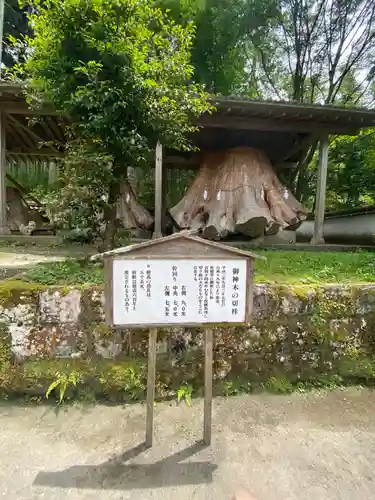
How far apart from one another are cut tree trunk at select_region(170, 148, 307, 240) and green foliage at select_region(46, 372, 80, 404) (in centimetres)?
428

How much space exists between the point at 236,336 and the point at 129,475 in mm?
1403

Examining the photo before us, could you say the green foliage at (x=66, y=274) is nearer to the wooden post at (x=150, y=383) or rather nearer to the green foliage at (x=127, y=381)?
the green foliage at (x=127, y=381)

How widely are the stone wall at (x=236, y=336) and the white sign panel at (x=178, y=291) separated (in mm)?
706

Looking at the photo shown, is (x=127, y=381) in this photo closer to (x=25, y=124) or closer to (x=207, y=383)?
(x=207, y=383)

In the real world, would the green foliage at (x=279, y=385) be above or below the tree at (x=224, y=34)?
below

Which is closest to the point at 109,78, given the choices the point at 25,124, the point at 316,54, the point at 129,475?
the point at 129,475

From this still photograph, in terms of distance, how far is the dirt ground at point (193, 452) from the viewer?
6.37 feet

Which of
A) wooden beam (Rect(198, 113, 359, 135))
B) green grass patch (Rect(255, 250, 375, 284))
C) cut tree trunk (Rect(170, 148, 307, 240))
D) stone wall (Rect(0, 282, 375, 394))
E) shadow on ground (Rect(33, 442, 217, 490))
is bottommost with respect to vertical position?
shadow on ground (Rect(33, 442, 217, 490))

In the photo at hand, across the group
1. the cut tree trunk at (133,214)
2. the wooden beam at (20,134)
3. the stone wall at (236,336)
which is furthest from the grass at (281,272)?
the wooden beam at (20,134)

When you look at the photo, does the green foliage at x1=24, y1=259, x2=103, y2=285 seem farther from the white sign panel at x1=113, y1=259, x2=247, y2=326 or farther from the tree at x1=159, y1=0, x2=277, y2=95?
the tree at x1=159, y1=0, x2=277, y2=95

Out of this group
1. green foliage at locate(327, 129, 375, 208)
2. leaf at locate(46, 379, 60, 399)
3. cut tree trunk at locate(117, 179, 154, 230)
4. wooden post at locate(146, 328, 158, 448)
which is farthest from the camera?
green foliage at locate(327, 129, 375, 208)

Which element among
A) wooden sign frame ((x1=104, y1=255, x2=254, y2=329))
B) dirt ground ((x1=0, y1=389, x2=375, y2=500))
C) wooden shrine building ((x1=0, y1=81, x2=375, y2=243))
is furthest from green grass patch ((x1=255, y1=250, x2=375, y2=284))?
wooden shrine building ((x1=0, y1=81, x2=375, y2=243))

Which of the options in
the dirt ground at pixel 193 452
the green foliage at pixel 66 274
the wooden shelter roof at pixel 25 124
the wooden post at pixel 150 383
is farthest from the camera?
the wooden shelter roof at pixel 25 124

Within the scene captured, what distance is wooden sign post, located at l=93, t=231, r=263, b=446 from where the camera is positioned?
2129 mm
